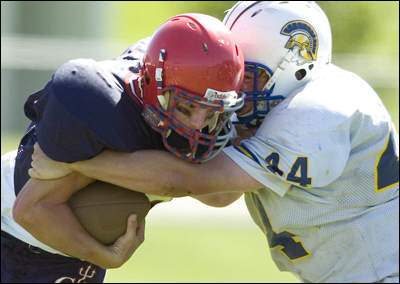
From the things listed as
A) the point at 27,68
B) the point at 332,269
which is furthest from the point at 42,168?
the point at 27,68

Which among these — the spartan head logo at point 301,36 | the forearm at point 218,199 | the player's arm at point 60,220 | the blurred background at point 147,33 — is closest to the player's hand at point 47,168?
the player's arm at point 60,220

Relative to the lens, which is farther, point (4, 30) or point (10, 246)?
point (4, 30)

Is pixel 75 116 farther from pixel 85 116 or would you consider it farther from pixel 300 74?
pixel 300 74

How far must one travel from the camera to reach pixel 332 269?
3334 mm

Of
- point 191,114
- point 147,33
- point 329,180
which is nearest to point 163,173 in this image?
point 191,114

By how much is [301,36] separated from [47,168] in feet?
3.36

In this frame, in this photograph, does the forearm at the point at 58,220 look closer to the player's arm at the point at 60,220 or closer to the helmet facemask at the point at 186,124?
the player's arm at the point at 60,220

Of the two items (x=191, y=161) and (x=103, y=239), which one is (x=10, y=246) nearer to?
(x=103, y=239)

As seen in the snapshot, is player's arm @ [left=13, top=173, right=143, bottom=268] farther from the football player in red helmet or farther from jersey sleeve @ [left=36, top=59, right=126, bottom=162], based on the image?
jersey sleeve @ [left=36, top=59, right=126, bottom=162]

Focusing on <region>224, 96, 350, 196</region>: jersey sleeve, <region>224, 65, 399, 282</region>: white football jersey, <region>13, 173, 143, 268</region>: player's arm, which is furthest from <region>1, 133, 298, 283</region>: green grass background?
<region>224, 96, 350, 196</region>: jersey sleeve

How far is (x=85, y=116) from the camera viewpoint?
9.64 feet

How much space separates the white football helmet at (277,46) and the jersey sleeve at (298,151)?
181 millimetres

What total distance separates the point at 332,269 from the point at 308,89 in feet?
2.23

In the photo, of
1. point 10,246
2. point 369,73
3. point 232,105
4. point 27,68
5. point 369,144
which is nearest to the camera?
point 232,105
